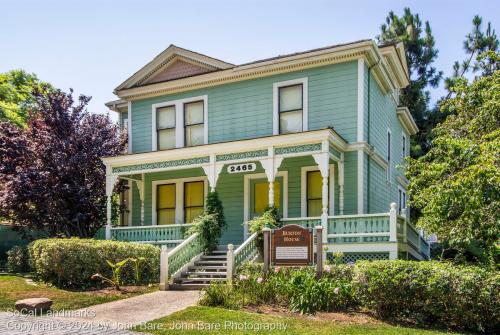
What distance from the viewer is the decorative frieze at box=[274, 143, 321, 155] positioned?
14492 mm

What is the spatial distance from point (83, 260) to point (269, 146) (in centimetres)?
640

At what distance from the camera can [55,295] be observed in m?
12.1

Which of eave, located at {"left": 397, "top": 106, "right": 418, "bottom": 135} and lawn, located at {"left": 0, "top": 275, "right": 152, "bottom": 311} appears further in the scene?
eave, located at {"left": 397, "top": 106, "right": 418, "bottom": 135}

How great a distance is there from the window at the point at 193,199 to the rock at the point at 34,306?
8.96m

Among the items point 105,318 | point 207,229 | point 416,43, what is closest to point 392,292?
point 105,318

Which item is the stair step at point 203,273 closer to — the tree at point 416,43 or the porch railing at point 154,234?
the porch railing at point 154,234

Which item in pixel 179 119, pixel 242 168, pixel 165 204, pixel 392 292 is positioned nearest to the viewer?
pixel 392 292

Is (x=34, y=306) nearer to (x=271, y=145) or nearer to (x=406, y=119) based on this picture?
(x=271, y=145)

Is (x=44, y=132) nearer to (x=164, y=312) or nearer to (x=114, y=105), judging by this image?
(x=114, y=105)

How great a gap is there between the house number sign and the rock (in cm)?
747

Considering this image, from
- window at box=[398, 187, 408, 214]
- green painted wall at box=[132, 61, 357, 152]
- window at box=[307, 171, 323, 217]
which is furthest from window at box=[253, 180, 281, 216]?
window at box=[398, 187, 408, 214]

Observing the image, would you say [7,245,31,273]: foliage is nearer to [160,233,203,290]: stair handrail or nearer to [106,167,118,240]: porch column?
[106,167,118,240]: porch column

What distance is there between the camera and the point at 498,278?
8.72 metres

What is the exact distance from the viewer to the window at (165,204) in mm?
19531
